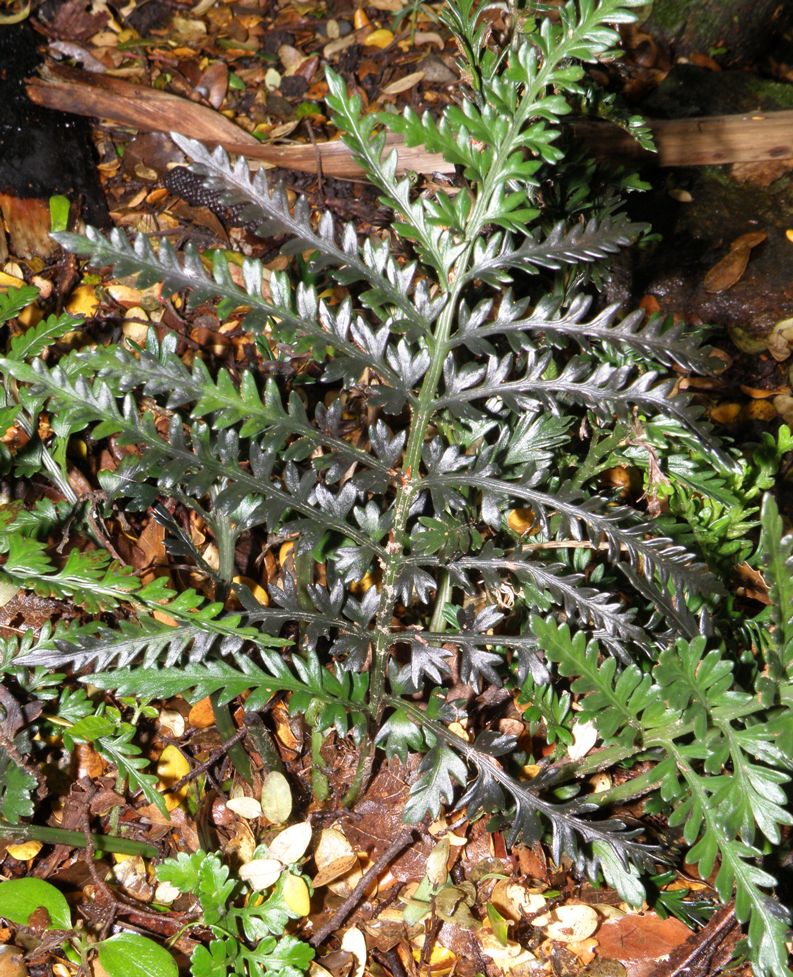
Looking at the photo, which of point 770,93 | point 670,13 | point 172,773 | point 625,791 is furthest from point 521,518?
point 670,13

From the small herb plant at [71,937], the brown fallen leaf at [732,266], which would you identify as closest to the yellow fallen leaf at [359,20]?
the brown fallen leaf at [732,266]

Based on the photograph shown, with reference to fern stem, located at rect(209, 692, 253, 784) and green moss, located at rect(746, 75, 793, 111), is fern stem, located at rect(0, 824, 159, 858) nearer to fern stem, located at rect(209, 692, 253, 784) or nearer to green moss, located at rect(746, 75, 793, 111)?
fern stem, located at rect(209, 692, 253, 784)

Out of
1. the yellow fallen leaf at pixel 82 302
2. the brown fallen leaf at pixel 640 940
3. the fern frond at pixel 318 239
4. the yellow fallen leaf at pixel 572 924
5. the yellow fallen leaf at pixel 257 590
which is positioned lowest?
the brown fallen leaf at pixel 640 940

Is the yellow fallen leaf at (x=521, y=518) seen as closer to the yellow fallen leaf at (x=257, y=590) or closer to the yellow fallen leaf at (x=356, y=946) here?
the yellow fallen leaf at (x=257, y=590)

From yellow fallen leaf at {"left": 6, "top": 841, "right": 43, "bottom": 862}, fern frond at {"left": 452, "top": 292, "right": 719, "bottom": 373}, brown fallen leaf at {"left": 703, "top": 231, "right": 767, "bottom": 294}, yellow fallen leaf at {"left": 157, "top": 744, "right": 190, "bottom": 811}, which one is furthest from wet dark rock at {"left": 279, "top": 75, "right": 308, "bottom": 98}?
yellow fallen leaf at {"left": 6, "top": 841, "right": 43, "bottom": 862}

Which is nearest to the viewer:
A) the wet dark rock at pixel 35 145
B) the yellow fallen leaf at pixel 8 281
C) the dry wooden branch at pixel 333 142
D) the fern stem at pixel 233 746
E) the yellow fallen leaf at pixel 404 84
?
the fern stem at pixel 233 746

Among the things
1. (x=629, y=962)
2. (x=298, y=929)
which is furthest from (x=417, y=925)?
(x=629, y=962)

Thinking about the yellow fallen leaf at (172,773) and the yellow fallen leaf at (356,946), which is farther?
the yellow fallen leaf at (172,773)

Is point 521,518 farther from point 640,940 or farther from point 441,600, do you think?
point 640,940
